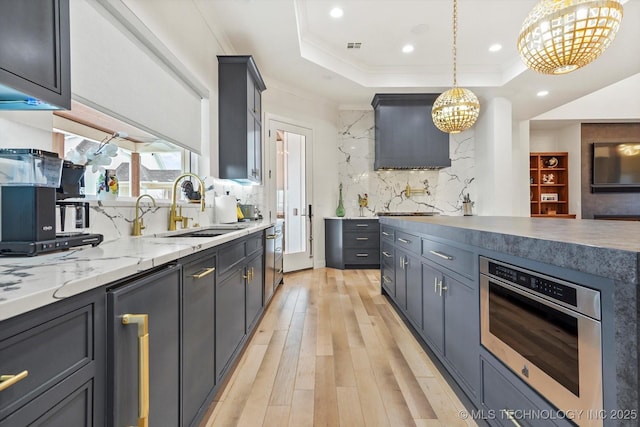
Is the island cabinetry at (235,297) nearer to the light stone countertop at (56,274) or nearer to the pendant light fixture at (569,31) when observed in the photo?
the light stone countertop at (56,274)

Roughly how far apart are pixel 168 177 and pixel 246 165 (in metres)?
0.94

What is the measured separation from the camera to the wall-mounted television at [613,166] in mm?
6875

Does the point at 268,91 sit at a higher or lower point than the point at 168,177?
higher

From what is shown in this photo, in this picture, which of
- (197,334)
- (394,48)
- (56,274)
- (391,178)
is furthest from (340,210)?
(56,274)

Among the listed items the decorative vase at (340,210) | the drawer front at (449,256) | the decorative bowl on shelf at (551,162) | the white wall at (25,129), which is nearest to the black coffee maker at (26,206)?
the white wall at (25,129)

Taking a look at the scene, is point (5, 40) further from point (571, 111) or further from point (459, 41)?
point (571, 111)

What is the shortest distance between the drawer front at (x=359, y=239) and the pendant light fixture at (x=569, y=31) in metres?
3.48

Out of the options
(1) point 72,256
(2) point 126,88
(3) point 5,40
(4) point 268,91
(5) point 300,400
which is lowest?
(5) point 300,400

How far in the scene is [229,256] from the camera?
6.03ft

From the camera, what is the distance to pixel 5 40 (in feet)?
2.77

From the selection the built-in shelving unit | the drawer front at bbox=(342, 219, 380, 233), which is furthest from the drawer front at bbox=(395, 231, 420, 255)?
the built-in shelving unit

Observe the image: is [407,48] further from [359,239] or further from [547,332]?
[547,332]

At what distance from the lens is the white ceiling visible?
3.31m

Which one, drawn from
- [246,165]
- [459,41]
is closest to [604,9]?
[459,41]
